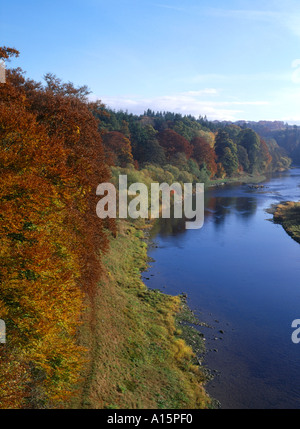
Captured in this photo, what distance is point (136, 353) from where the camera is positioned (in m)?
22.2

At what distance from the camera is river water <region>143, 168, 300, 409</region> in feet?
68.0

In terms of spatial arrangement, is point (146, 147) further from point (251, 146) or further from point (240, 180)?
point (251, 146)

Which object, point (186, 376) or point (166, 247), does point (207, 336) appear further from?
→ point (166, 247)

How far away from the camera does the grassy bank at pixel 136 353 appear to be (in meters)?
17.9

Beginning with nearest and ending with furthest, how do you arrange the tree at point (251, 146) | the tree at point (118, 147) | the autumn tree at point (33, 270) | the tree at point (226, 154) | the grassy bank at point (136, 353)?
the autumn tree at point (33, 270) < the grassy bank at point (136, 353) < the tree at point (118, 147) < the tree at point (226, 154) < the tree at point (251, 146)

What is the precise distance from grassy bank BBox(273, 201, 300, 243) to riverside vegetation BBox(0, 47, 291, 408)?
33.0m

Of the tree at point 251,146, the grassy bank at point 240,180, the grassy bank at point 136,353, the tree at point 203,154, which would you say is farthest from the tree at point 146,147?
the grassy bank at point 136,353

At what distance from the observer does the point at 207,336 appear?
25688 millimetres

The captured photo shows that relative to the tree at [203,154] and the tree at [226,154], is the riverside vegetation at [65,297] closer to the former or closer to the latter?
the tree at [203,154]

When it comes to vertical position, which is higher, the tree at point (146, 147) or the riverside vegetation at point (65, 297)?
the tree at point (146, 147)

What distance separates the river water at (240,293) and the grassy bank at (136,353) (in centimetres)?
172

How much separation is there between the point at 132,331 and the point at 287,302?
15.8m

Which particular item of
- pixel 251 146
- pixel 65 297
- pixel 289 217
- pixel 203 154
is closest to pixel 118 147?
pixel 203 154
